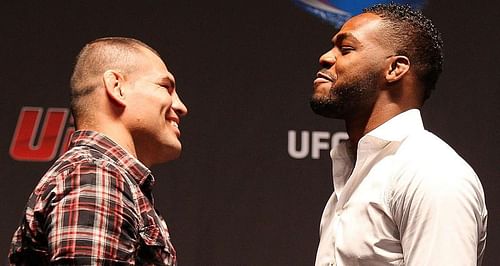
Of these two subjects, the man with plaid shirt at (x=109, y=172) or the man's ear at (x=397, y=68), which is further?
the man's ear at (x=397, y=68)

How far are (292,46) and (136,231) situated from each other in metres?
1.71

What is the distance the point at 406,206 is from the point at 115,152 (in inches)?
20.8

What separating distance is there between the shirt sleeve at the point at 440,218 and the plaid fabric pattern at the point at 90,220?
1.45 ft

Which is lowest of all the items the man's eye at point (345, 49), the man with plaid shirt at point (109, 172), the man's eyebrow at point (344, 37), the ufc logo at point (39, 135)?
the ufc logo at point (39, 135)

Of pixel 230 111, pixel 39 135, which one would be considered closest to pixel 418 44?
pixel 230 111

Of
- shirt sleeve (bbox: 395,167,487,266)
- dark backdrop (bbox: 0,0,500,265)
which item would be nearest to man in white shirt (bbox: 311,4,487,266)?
shirt sleeve (bbox: 395,167,487,266)

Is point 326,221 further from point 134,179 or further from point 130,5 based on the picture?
point 130,5

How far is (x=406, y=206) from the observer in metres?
1.65

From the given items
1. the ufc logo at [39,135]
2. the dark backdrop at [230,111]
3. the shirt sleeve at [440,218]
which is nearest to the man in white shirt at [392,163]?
the shirt sleeve at [440,218]

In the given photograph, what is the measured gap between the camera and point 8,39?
2895 mm

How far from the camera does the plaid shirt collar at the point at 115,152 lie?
151 centimetres

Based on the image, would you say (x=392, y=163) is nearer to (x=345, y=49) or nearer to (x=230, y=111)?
(x=345, y=49)

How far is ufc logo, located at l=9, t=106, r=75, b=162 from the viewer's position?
2830 millimetres

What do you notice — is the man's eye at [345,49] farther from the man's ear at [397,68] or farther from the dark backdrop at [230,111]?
the dark backdrop at [230,111]
